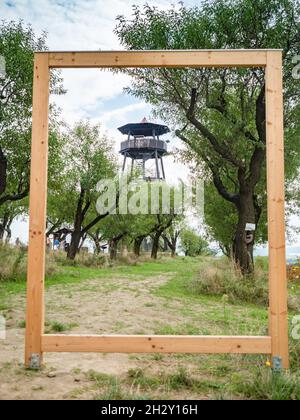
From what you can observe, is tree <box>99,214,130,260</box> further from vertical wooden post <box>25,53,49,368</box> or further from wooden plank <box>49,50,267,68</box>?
wooden plank <box>49,50,267,68</box>

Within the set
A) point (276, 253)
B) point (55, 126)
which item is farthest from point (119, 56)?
point (55, 126)

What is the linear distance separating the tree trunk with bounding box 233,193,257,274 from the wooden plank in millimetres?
7949

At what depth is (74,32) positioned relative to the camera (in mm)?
6801

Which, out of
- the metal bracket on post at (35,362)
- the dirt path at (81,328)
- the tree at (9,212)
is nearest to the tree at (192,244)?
the tree at (9,212)

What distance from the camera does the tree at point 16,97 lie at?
11945 millimetres

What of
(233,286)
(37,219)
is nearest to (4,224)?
(233,286)

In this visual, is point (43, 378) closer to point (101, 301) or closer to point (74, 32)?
point (101, 301)

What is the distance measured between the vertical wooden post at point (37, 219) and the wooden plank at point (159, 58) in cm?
25

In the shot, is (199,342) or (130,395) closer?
(130,395)

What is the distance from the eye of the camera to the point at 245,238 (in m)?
11.6

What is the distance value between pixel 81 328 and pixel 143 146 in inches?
809

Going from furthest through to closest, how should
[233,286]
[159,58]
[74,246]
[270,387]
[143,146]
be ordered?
1. [143,146]
2. [74,246]
3. [233,286]
4. [159,58]
5. [270,387]

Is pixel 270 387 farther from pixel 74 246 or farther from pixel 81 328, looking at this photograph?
pixel 74 246
